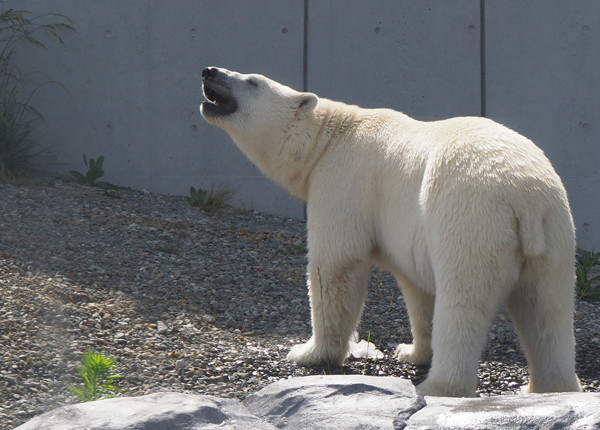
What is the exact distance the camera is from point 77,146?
8.84 m

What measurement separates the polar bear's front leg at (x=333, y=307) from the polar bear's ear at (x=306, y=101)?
0.95 metres

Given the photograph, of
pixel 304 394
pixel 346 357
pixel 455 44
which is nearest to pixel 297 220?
pixel 455 44

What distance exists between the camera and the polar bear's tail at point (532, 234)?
357 centimetres

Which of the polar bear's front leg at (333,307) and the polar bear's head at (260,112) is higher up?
the polar bear's head at (260,112)

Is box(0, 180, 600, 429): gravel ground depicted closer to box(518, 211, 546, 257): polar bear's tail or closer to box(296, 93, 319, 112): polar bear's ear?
box(518, 211, 546, 257): polar bear's tail

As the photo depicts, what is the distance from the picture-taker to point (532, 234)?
3.58 metres

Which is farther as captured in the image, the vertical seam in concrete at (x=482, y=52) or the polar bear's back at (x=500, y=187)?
the vertical seam in concrete at (x=482, y=52)

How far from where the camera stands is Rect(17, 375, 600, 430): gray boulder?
2508 mm

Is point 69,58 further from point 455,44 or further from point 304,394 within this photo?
point 304,394

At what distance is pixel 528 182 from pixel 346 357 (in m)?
1.59

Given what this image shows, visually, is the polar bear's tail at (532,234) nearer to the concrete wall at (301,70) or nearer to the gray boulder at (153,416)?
the gray boulder at (153,416)

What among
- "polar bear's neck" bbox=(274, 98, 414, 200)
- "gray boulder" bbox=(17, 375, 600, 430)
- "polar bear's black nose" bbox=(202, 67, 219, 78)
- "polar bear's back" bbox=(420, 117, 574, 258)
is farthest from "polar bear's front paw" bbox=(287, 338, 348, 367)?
"gray boulder" bbox=(17, 375, 600, 430)

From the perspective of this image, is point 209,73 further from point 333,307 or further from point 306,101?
point 333,307

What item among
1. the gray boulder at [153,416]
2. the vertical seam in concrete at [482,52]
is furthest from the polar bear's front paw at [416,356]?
the vertical seam in concrete at [482,52]
